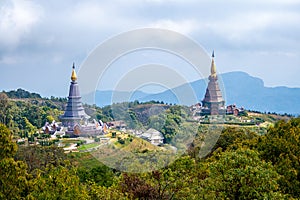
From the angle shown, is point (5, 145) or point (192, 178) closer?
point (192, 178)

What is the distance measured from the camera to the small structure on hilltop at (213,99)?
43281 millimetres

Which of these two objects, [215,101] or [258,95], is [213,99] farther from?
[258,95]

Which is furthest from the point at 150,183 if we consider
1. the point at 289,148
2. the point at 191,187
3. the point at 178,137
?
the point at 178,137

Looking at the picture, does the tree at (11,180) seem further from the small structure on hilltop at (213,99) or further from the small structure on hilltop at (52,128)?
the small structure on hilltop at (52,128)

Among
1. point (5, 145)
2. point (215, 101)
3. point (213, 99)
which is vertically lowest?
point (5, 145)

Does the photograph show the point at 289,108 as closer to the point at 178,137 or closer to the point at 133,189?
the point at 178,137

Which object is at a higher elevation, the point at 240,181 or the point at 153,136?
the point at 153,136

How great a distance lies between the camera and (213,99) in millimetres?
47812

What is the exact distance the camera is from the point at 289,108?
136500 millimetres

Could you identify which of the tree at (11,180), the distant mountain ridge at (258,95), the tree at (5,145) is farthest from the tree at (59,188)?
the distant mountain ridge at (258,95)

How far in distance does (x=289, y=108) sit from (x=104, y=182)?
125 metres

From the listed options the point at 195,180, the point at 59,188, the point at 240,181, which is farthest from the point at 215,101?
the point at 240,181

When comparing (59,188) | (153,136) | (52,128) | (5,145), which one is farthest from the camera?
(52,128)

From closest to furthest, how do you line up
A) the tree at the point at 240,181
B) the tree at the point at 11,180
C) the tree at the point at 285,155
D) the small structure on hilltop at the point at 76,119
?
the tree at the point at 240,181 → the tree at the point at 285,155 → the tree at the point at 11,180 → the small structure on hilltop at the point at 76,119
